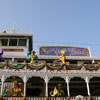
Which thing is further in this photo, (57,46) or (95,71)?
(57,46)

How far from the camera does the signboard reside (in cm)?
2384

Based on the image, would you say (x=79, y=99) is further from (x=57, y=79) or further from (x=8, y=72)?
(x=8, y=72)

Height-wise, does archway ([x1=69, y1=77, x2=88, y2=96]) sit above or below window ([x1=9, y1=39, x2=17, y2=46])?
below

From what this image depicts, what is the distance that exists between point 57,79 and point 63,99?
4.40 m

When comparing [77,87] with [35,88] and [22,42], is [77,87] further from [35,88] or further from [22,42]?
[22,42]

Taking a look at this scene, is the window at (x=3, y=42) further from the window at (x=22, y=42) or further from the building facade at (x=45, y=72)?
the window at (x=22, y=42)

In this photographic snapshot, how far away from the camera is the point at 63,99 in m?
14.8

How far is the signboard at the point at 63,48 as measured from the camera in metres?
23.8

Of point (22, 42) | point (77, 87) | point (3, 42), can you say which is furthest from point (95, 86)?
point (3, 42)

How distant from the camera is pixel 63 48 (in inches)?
984

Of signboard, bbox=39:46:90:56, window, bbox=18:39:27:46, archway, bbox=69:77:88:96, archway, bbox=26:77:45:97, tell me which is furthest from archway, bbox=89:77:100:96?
window, bbox=18:39:27:46

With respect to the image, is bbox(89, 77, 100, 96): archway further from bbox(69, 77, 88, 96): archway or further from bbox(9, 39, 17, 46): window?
bbox(9, 39, 17, 46): window

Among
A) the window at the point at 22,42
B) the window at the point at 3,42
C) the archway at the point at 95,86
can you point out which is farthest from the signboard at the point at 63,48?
the window at the point at 3,42

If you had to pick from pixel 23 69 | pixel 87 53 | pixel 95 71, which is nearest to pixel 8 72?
pixel 23 69
